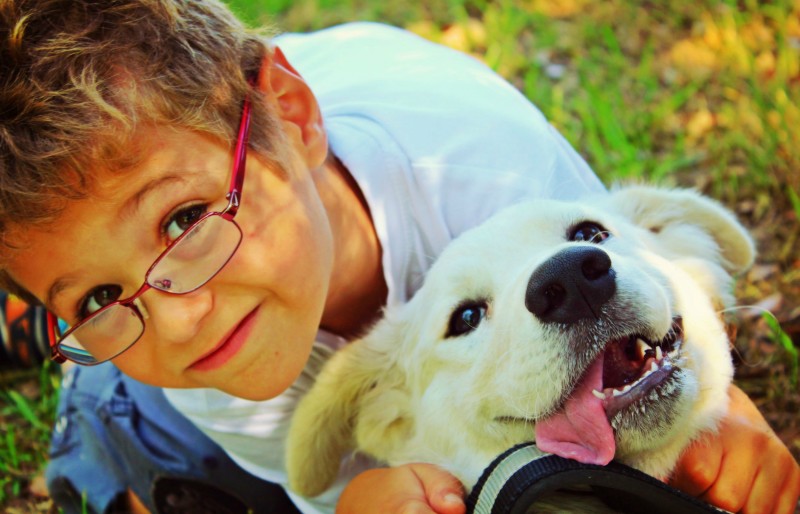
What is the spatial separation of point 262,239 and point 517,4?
129 inches

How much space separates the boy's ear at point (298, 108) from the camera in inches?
95.9

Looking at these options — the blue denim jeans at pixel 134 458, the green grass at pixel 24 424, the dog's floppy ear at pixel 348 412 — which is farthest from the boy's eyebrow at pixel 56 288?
the green grass at pixel 24 424

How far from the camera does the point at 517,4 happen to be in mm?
4859

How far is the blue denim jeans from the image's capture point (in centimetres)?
294

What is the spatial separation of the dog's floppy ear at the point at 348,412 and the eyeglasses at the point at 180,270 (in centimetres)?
52

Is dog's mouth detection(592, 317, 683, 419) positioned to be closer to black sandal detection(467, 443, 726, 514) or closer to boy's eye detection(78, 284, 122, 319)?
black sandal detection(467, 443, 726, 514)

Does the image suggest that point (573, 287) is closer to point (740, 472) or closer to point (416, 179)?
point (740, 472)

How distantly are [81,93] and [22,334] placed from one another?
1906 mm

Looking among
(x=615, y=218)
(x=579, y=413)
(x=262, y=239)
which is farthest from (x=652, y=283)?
(x=262, y=239)

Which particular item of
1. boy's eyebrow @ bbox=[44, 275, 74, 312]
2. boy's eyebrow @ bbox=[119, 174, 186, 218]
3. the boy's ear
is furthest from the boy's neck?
boy's eyebrow @ bbox=[44, 275, 74, 312]

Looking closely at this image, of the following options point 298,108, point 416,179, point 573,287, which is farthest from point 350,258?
point 573,287

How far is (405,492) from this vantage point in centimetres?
204

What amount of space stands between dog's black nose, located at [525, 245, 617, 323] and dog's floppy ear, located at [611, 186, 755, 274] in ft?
2.36

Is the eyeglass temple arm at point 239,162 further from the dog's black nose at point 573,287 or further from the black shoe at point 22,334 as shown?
the black shoe at point 22,334
